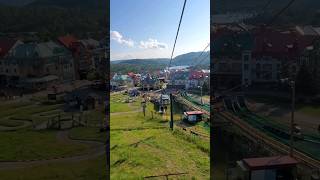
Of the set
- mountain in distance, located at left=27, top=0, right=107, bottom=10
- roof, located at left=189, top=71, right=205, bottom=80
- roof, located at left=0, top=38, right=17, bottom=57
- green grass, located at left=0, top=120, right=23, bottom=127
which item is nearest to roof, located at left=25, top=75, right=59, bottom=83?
roof, located at left=0, top=38, right=17, bottom=57

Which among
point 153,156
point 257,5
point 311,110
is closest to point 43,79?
point 257,5

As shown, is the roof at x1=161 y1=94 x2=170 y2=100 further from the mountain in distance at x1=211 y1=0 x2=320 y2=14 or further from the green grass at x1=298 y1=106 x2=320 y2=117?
the green grass at x1=298 y1=106 x2=320 y2=117

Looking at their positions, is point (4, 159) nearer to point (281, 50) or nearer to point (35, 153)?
point (35, 153)

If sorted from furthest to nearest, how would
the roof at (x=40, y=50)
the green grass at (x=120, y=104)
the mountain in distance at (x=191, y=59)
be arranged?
1. the green grass at (x=120, y=104)
2. the mountain in distance at (x=191, y=59)
3. the roof at (x=40, y=50)

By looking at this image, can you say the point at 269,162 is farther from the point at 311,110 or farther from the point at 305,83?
the point at 305,83

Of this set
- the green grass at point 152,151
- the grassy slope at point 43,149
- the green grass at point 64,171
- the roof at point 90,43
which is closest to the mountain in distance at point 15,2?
the roof at point 90,43

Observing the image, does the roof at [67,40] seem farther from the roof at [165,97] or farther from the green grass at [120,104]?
the roof at [165,97]

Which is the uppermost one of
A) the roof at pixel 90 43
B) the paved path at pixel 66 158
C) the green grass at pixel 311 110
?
the roof at pixel 90 43
